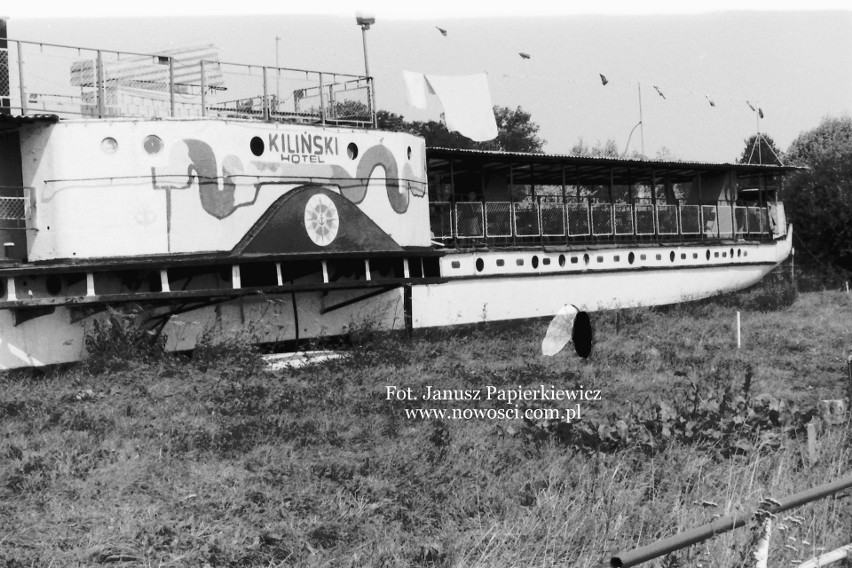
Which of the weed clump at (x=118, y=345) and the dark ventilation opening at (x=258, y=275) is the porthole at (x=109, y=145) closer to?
the weed clump at (x=118, y=345)

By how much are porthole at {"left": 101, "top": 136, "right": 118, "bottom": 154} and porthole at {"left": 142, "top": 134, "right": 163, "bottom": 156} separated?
0.42 meters

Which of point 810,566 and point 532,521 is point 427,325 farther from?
point 810,566

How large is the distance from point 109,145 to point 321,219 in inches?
138

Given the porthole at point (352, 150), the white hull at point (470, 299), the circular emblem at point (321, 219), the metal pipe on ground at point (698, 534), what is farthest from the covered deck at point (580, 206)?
the metal pipe on ground at point (698, 534)

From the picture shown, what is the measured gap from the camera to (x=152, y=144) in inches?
535

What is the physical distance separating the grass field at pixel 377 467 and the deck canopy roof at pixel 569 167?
7.82m

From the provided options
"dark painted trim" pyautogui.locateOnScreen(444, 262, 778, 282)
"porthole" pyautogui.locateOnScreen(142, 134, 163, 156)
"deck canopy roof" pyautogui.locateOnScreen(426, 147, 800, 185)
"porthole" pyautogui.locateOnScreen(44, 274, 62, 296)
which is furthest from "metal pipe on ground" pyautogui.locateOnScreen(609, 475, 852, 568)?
"deck canopy roof" pyautogui.locateOnScreen(426, 147, 800, 185)

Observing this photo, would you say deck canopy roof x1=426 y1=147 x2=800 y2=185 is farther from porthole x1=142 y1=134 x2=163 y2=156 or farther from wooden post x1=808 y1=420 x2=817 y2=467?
wooden post x1=808 y1=420 x2=817 y2=467

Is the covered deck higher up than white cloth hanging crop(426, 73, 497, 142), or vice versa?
white cloth hanging crop(426, 73, 497, 142)

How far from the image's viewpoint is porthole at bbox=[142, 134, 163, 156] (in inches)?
533

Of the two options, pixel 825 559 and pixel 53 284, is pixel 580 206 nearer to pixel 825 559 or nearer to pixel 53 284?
pixel 53 284

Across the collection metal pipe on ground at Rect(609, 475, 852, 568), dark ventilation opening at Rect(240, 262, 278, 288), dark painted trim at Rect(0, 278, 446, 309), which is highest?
dark ventilation opening at Rect(240, 262, 278, 288)

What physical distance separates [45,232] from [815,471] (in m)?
11.1

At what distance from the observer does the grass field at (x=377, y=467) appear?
238 inches
